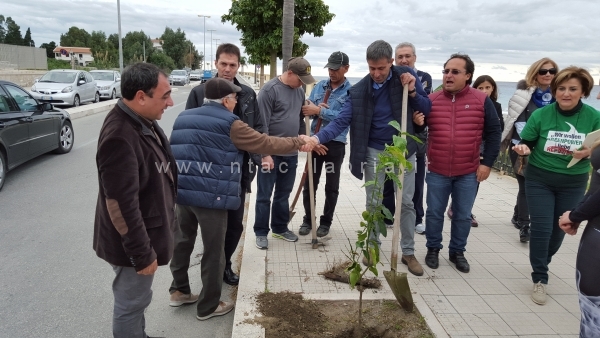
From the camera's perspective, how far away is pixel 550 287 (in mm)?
4102

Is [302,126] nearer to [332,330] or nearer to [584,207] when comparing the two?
[332,330]

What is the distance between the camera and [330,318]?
3.40 meters

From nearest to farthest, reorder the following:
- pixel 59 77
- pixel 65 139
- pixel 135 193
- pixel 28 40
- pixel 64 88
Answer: pixel 135 193 → pixel 65 139 → pixel 64 88 → pixel 59 77 → pixel 28 40

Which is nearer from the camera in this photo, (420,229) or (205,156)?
(205,156)

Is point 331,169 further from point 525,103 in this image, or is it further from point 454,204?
point 525,103

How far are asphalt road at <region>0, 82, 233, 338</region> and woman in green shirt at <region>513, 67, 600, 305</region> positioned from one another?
275 cm

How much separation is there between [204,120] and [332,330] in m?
1.79

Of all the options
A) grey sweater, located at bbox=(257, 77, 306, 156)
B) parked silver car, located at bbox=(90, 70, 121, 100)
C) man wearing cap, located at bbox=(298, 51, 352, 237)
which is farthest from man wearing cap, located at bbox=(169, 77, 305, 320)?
parked silver car, located at bbox=(90, 70, 121, 100)

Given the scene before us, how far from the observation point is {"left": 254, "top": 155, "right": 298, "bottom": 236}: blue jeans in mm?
4777

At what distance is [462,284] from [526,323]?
0.73m

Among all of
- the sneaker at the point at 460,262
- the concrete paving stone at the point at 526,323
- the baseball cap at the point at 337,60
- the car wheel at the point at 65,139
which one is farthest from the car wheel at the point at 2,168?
the concrete paving stone at the point at 526,323

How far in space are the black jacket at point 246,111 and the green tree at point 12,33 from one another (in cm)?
7958

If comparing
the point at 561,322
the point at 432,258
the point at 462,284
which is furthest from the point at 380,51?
the point at 561,322

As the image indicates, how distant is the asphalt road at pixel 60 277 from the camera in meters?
3.40
